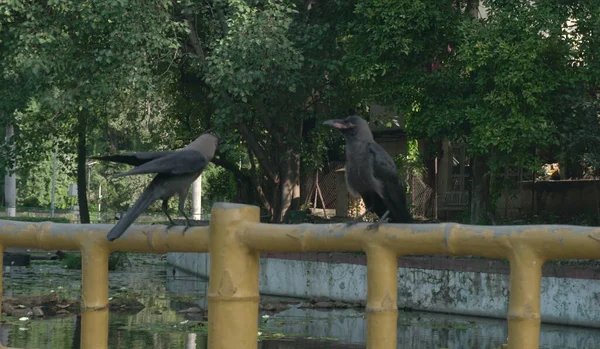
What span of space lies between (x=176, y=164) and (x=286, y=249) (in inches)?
52.2

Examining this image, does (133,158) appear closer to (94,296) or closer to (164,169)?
(164,169)

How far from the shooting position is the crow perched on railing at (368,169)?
19.3 ft

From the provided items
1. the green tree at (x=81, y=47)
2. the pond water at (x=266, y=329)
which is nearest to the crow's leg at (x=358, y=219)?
the pond water at (x=266, y=329)

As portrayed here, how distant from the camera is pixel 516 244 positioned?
331 cm

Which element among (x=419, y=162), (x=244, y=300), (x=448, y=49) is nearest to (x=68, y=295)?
(x=448, y=49)

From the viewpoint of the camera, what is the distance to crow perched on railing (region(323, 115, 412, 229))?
5.88 meters

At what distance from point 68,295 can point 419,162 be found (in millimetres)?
14590

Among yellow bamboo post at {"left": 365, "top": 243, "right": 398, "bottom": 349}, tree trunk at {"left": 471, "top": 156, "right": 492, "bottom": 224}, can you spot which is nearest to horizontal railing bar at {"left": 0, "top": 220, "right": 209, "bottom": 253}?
yellow bamboo post at {"left": 365, "top": 243, "right": 398, "bottom": 349}

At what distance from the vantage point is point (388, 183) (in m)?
5.93

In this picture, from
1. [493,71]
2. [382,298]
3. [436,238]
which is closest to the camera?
[436,238]

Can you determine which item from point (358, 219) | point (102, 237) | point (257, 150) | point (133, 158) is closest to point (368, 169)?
point (358, 219)

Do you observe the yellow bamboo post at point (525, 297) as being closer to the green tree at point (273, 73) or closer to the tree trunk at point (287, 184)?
the green tree at point (273, 73)

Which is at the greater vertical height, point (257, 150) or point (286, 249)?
point (257, 150)

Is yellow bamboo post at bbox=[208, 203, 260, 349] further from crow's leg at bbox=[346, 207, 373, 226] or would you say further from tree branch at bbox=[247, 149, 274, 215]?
tree branch at bbox=[247, 149, 274, 215]
